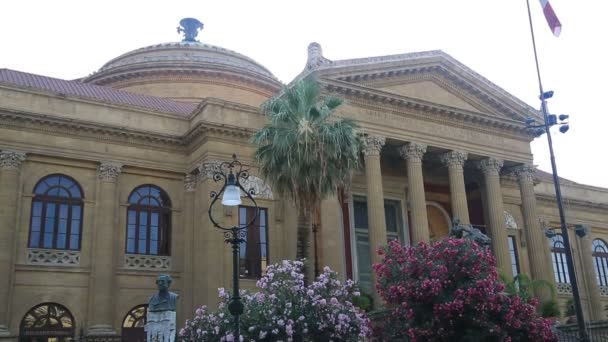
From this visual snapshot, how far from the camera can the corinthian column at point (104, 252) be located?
26062 mm

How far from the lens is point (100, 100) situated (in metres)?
28.5

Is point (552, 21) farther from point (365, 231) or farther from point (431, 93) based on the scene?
point (365, 231)

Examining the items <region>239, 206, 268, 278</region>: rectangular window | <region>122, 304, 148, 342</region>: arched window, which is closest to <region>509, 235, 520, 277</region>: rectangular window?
<region>239, 206, 268, 278</region>: rectangular window

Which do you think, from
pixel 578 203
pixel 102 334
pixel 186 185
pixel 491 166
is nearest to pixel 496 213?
pixel 491 166

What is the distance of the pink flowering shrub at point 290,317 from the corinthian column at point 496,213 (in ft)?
49.1

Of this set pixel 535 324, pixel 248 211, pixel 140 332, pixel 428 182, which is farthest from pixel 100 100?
pixel 535 324

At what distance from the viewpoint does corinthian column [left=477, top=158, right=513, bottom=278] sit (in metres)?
30.4

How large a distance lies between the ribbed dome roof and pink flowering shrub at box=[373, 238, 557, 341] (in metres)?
25.7

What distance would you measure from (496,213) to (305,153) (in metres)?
13.8

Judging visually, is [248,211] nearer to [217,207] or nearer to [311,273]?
[217,207]

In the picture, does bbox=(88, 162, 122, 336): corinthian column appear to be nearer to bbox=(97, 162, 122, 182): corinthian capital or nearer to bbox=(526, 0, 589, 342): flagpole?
bbox=(97, 162, 122, 182): corinthian capital

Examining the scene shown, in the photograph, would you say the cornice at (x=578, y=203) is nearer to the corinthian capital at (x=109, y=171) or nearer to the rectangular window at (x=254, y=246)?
the rectangular window at (x=254, y=246)

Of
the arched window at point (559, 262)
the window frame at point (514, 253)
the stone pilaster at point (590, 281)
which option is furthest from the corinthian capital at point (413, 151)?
the stone pilaster at point (590, 281)

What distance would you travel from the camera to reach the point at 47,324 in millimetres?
25438
